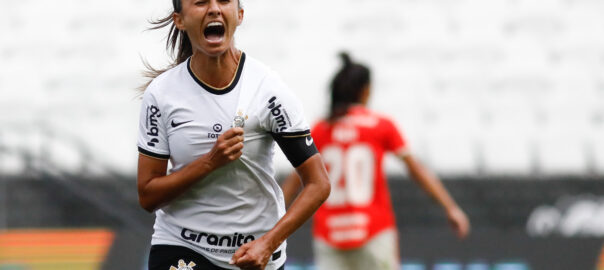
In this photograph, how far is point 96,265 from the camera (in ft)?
29.9

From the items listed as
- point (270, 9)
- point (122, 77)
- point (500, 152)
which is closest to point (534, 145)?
point (500, 152)

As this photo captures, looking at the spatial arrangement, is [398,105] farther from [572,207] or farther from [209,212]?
[209,212]

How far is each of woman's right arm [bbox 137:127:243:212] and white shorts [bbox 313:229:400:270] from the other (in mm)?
3063

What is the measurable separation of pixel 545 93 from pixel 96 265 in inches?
209

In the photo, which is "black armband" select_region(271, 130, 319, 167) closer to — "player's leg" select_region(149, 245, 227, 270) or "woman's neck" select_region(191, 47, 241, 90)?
"woman's neck" select_region(191, 47, 241, 90)

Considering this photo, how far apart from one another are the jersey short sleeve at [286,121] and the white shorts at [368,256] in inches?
119

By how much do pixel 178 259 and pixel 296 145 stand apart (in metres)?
0.59

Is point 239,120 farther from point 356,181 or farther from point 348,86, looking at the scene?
point 348,86

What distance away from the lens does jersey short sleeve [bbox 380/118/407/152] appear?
6988mm

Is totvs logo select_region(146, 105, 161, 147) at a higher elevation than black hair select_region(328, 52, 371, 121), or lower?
higher

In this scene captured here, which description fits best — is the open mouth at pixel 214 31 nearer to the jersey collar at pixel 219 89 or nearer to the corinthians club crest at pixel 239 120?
the jersey collar at pixel 219 89

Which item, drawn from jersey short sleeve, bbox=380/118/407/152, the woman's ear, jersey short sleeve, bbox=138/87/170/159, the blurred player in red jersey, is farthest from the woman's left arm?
jersey short sleeve, bbox=380/118/407/152

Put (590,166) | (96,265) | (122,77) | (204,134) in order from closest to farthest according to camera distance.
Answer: (204,134) → (96,265) → (590,166) → (122,77)

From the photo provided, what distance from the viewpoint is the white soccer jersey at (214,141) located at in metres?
3.84
